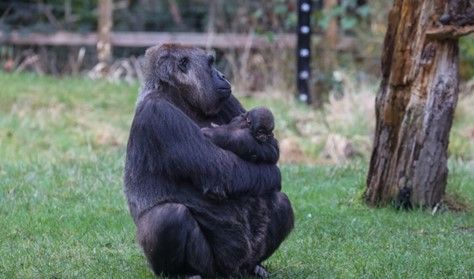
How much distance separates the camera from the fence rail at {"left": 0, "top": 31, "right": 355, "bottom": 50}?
1394 cm

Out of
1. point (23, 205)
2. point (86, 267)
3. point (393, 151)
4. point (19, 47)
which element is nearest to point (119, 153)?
point (23, 205)

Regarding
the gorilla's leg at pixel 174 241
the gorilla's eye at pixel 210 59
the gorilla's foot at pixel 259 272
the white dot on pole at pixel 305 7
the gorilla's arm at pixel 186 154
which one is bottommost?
the gorilla's foot at pixel 259 272

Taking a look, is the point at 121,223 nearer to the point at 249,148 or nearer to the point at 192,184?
the point at 192,184

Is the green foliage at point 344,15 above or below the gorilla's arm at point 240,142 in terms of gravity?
below

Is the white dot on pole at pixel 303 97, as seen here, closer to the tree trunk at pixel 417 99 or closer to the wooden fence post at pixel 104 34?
the wooden fence post at pixel 104 34

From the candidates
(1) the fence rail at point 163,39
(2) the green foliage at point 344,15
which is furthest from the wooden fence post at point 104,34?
(2) the green foliage at point 344,15

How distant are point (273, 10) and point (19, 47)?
4.45 metres

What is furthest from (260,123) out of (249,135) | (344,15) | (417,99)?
(344,15)

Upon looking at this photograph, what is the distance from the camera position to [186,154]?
15.0 ft

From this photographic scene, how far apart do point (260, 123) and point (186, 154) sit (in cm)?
40

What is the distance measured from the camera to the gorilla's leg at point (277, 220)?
15.9ft

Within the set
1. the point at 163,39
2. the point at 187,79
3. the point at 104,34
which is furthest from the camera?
the point at 163,39

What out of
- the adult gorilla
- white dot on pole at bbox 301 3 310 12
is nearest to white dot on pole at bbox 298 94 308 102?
white dot on pole at bbox 301 3 310 12

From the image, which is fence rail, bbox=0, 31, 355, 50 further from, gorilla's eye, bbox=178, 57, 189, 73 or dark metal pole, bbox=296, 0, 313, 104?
gorilla's eye, bbox=178, 57, 189, 73
